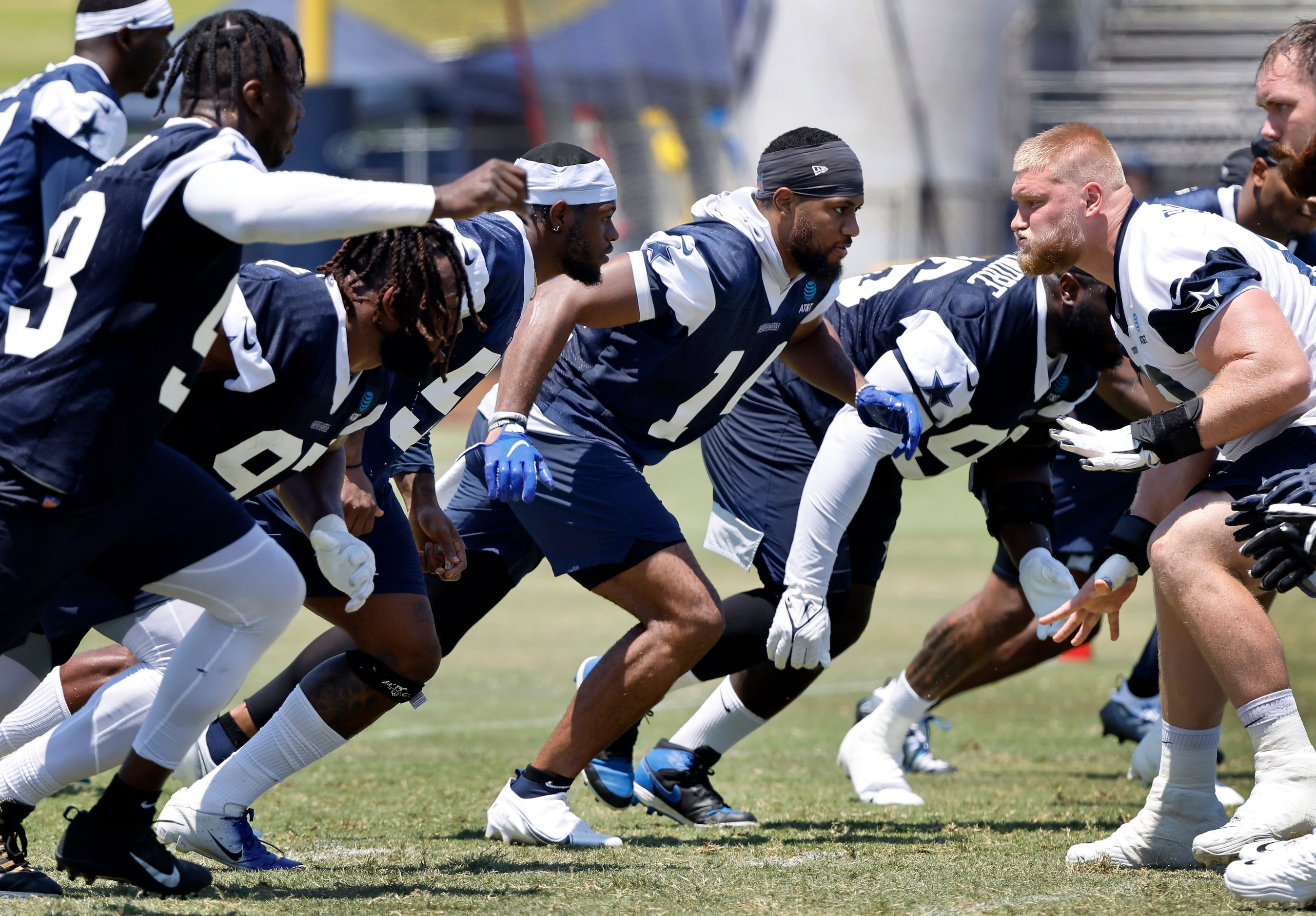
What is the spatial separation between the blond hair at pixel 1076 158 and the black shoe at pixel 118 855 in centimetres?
279

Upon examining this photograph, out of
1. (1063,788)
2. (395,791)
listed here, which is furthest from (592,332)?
(1063,788)

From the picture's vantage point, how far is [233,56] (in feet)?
11.9

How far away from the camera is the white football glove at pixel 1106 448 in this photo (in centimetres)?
397

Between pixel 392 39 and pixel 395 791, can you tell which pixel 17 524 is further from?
pixel 392 39

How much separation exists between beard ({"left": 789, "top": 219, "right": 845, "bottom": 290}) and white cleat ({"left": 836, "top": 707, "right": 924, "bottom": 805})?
1956 mm

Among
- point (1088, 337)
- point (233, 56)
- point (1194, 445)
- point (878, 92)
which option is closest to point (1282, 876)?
point (1194, 445)

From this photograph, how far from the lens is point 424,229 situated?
3.83 m

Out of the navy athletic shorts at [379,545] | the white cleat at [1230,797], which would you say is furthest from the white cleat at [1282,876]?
the navy athletic shorts at [379,545]

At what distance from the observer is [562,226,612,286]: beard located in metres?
4.52

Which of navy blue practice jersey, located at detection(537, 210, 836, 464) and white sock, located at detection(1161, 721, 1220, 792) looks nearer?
white sock, located at detection(1161, 721, 1220, 792)

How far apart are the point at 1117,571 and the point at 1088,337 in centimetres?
125

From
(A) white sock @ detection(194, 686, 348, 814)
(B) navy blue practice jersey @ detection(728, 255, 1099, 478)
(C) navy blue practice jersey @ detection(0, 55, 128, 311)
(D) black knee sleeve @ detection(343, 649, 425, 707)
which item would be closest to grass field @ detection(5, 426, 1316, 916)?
(A) white sock @ detection(194, 686, 348, 814)

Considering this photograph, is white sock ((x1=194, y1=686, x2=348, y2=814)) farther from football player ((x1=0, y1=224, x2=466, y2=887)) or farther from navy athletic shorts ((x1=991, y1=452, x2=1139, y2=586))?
navy athletic shorts ((x1=991, y1=452, x2=1139, y2=586))

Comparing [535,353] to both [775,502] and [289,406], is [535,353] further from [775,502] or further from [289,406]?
[775,502]
